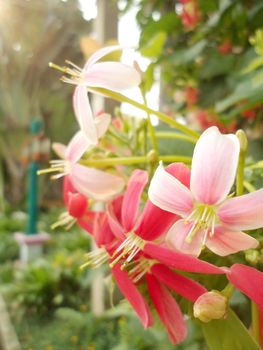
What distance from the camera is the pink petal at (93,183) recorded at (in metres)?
0.29

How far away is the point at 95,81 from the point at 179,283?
13 centimetres

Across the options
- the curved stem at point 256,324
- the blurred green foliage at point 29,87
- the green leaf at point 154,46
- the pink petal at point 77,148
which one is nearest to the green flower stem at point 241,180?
the curved stem at point 256,324

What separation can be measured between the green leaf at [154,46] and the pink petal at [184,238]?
52 centimetres

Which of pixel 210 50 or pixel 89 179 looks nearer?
pixel 89 179

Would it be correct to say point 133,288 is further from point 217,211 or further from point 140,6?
point 140,6

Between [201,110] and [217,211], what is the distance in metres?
0.69

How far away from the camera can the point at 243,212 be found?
20 cm

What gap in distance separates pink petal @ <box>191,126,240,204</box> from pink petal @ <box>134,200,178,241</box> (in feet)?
0.11

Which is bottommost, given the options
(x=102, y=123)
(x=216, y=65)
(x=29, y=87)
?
(x=102, y=123)

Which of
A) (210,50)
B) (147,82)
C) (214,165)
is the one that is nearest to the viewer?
(214,165)

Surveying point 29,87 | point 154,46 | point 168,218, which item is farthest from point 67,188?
point 29,87

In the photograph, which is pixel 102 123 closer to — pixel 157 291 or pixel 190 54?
pixel 157 291

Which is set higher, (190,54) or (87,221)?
(190,54)

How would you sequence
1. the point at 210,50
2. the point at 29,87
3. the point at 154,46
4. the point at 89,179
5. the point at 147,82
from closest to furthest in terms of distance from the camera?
1. the point at 89,179
2. the point at 147,82
3. the point at 154,46
4. the point at 210,50
5. the point at 29,87
